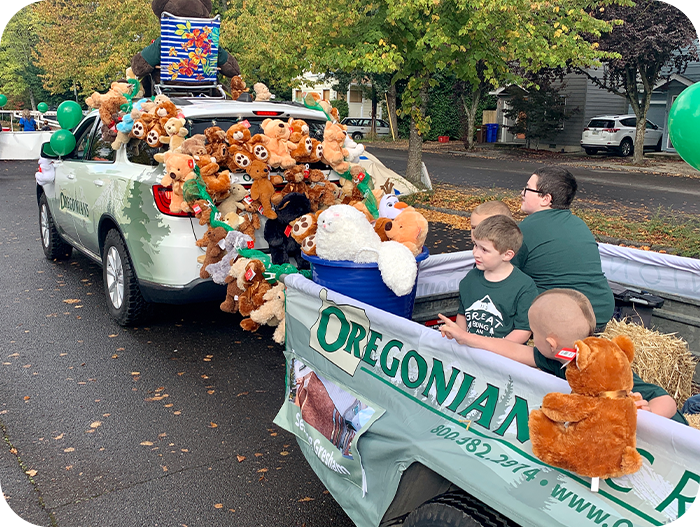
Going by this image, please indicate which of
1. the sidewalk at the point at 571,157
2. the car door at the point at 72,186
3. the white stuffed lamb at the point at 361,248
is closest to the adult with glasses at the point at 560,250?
the white stuffed lamb at the point at 361,248

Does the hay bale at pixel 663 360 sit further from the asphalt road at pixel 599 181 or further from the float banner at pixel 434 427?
the asphalt road at pixel 599 181

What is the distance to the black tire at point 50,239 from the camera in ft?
26.8

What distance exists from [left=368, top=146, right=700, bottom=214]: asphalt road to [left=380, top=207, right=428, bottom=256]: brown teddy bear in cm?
1033

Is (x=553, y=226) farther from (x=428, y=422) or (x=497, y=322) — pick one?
(x=428, y=422)

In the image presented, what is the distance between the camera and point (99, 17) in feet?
67.9

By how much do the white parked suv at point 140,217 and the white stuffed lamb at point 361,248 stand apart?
1.67m

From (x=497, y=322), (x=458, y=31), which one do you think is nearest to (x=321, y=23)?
(x=458, y=31)

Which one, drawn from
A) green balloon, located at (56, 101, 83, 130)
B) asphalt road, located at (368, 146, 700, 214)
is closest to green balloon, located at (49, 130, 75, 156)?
green balloon, located at (56, 101, 83, 130)

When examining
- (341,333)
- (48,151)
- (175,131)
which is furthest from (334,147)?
(48,151)

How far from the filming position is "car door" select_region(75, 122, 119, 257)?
18.6 ft

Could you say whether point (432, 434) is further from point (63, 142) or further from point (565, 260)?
point (63, 142)

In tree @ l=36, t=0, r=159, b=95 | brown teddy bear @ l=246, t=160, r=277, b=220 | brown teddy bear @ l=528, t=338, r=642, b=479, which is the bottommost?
brown teddy bear @ l=528, t=338, r=642, b=479

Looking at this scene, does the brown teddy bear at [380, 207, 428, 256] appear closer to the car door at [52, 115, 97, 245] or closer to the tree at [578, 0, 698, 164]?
the car door at [52, 115, 97, 245]

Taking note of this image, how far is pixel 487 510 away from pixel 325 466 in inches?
37.8
